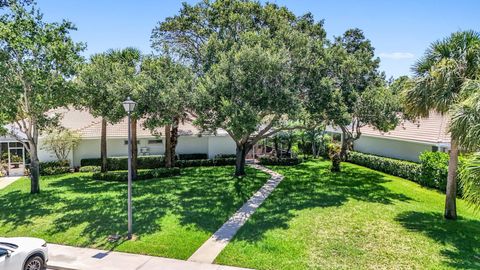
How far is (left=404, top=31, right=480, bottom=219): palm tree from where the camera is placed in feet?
45.2

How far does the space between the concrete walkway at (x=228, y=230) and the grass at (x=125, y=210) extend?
302 mm

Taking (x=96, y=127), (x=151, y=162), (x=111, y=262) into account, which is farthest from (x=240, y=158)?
(x=111, y=262)

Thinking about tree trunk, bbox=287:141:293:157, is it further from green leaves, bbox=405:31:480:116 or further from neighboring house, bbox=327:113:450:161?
green leaves, bbox=405:31:480:116

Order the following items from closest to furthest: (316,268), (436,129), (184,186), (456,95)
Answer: (316,268) → (456,95) → (184,186) → (436,129)

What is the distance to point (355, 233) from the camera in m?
13.4

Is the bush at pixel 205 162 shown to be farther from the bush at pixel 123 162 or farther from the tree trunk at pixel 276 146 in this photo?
the tree trunk at pixel 276 146

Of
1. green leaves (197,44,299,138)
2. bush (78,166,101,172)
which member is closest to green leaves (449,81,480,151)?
green leaves (197,44,299,138)

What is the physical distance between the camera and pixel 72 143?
2756 cm

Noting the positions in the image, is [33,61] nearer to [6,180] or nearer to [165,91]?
[165,91]

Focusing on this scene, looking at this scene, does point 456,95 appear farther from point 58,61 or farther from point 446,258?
point 58,61

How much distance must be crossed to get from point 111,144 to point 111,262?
21.0 meters

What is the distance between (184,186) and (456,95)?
51.4 ft

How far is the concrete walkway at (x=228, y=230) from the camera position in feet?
38.0

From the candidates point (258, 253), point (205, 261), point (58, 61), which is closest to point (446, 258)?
point (258, 253)
